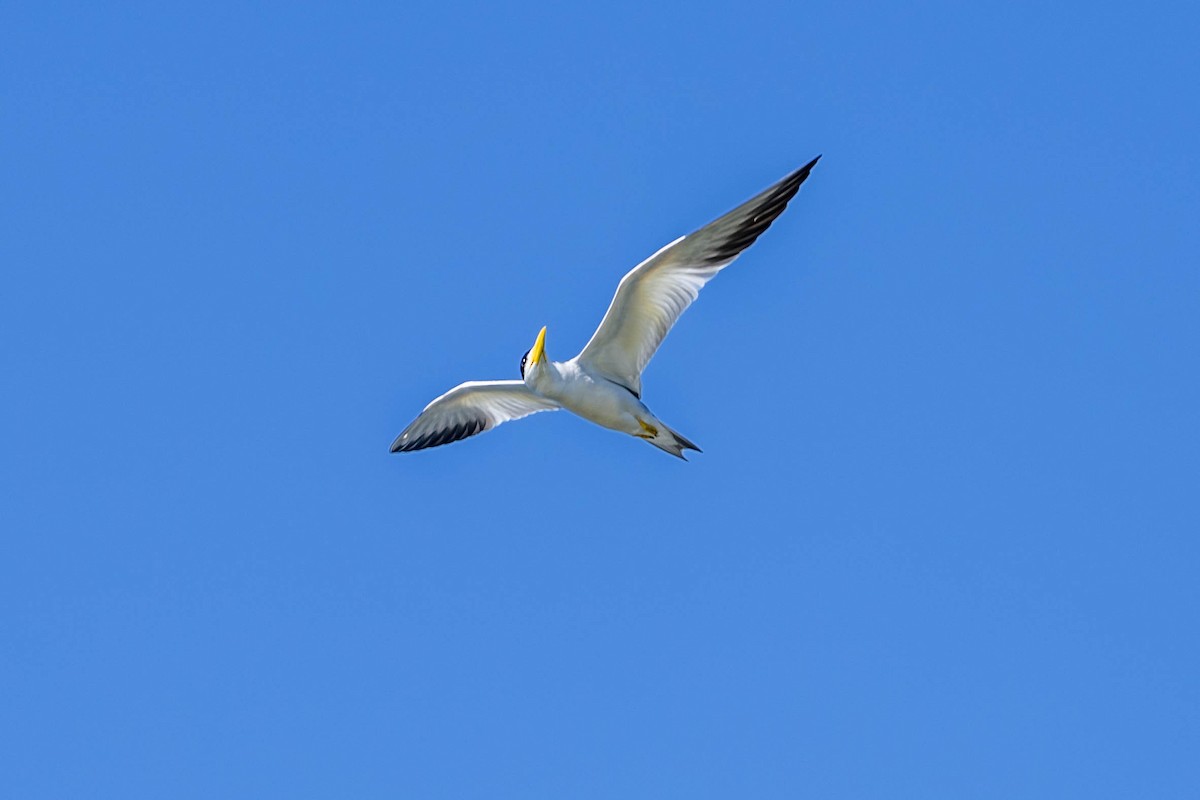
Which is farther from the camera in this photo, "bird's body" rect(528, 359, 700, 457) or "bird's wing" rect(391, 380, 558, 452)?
"bird's wing" rect(391, 380, 558, 452)

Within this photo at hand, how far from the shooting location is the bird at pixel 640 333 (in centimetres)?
1742

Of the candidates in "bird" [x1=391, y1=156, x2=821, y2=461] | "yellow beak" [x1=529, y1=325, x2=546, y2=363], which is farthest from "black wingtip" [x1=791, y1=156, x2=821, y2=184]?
"yellow beak" [x1=529, y1=325, x2=546, y2=363]

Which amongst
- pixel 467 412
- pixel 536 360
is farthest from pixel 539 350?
pixel 467 412

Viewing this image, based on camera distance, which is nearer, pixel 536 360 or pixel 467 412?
pixel 536 360

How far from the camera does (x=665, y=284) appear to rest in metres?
18.1

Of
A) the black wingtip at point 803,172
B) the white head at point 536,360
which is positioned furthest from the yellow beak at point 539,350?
the black wingtip at point 803,172

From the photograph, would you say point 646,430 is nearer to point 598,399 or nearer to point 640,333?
point 598,399

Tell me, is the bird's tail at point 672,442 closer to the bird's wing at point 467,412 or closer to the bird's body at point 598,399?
the bird's body at point 598,399

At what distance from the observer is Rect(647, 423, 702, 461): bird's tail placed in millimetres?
18828

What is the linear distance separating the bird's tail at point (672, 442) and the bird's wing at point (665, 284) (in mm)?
525

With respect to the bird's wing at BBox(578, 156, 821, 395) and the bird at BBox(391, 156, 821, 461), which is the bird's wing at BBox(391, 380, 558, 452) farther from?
the bird's wing at BBox(578, 156, 821, 395)

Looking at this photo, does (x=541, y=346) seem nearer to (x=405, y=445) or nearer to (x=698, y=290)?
(x=698, y=290)

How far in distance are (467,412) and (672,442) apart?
3.14m

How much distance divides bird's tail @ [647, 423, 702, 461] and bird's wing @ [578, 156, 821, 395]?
0.53 m
